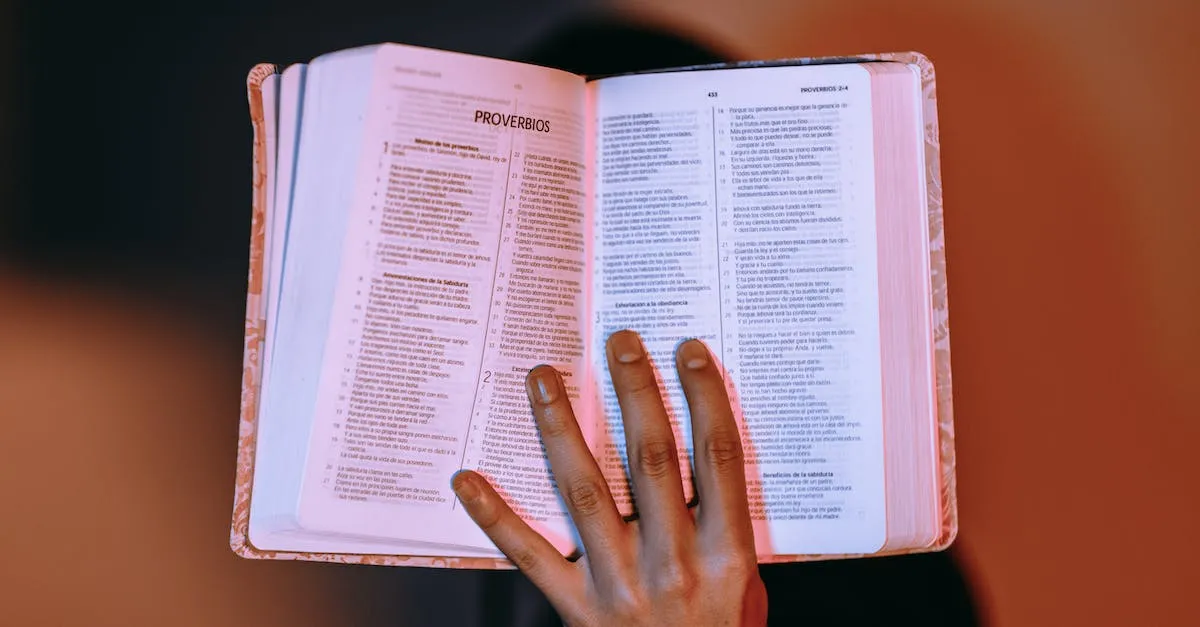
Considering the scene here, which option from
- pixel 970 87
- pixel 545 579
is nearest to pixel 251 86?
pixel 545 579

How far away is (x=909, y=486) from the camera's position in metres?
0.53

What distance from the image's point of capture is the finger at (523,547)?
0.51 m

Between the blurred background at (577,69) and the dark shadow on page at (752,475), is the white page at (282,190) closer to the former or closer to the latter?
the blurred background at (577,69)

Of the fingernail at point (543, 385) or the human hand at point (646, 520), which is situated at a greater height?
the fingernail at point (543, 385)

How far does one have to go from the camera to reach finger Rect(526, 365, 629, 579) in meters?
0.50

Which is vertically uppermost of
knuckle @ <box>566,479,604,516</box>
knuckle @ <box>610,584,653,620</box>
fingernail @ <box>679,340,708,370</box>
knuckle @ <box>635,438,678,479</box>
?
fingernail @ <box>679,340,708,370</box>

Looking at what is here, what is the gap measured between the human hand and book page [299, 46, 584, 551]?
0.07ft

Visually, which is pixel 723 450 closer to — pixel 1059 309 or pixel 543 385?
pixel 543 385

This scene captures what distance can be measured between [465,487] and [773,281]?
25 cm

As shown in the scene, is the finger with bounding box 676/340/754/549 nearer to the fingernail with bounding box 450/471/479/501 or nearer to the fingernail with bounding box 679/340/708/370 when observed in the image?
the fingernail with bounding box 679/340/708/370

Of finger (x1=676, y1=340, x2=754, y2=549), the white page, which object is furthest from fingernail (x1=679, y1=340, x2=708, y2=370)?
the white page

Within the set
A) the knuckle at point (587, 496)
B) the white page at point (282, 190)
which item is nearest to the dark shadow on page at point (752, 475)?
the knuckle at point (587, 496)

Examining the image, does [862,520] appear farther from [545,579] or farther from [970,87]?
[970,87]

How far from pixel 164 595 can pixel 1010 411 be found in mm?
629
